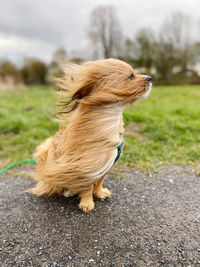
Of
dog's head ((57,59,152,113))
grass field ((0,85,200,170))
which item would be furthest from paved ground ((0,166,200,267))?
dog's head ((57,59,152,113))

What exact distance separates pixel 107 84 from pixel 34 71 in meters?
27.8

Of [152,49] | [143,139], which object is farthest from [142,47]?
[143,139]

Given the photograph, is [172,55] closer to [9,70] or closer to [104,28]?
[104,28]

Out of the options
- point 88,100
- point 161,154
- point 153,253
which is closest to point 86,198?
point 153,253

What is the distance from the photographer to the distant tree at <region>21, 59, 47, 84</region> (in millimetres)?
27469

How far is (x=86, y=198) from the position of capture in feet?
8.60

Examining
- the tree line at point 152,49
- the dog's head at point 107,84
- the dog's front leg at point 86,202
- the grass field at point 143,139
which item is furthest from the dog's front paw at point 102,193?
the tree line at point 152,49

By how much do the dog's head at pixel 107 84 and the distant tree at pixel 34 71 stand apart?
89.9ft

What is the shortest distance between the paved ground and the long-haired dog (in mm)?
457

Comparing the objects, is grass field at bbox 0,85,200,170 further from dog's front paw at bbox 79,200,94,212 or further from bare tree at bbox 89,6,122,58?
bare tree at bbox 89,6,122,58

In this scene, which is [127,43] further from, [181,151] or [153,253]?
[153,253]

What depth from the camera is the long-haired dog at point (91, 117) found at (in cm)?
210

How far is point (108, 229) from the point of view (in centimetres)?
237

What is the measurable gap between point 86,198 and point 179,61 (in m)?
24.0
